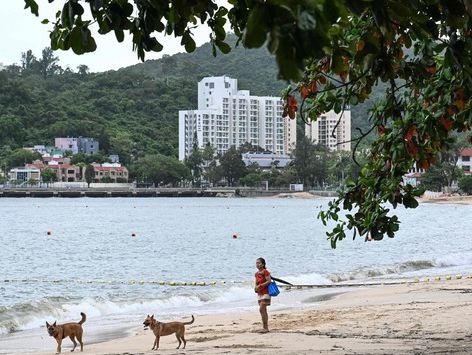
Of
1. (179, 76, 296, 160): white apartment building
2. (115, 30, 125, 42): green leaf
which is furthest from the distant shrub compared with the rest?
(115, 30, 125, 42): green leaf

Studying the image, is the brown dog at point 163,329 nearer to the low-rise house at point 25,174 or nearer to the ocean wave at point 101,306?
the ocean wave at point 101,306

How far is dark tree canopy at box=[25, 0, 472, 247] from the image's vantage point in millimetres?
2535

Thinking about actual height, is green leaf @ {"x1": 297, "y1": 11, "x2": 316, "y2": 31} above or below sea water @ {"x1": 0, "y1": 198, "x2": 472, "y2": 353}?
above

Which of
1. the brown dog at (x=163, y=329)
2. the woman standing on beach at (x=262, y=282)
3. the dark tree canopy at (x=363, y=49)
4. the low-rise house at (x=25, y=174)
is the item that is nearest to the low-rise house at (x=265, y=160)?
the low-rise house at (x=25, y=174)

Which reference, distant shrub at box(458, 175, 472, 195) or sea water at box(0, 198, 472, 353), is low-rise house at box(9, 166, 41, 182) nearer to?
distant shrub at box(458, 175, 472, 195)

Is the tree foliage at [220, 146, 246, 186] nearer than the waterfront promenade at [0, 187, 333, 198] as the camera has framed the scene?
No

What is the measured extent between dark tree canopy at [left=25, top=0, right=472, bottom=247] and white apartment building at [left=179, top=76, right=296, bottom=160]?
176 meters

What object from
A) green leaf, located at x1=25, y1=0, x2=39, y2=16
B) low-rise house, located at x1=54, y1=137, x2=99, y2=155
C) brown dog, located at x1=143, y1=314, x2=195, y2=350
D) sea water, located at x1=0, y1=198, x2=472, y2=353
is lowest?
sea water, located at x1=0, y1=198, x2=472, y2=353

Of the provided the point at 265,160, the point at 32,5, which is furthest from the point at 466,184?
the point at 32,5

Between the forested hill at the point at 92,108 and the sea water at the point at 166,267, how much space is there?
86585 millimetres

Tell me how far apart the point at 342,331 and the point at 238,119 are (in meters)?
183

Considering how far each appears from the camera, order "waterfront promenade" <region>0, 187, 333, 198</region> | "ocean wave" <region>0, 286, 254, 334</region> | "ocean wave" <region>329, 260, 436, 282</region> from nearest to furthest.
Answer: "ocean wave" <region>0, 286, 254, 334</region> < "ocean wave" <region>329, 260, 436, 282</region> < "waterfront promenade" <region>0, 187, 333, 198</region>

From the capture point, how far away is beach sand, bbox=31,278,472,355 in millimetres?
10570

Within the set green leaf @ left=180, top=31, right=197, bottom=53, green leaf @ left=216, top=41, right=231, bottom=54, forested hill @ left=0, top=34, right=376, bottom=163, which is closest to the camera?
green leaf @ left=180, top=31, right=197, bottom=53
